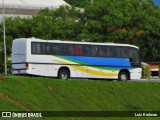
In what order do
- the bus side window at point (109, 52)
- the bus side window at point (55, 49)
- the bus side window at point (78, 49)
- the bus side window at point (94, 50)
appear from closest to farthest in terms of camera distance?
1. the bus side window at point (55, 49)
2. the bus side window at point (78, 49)
3. the bus side window at point (94, 50)
4. the bus side window at point (109, 52)

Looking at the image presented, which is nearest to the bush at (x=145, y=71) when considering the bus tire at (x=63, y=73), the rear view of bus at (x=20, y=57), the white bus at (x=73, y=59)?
the white bus at (x=73, y=59)

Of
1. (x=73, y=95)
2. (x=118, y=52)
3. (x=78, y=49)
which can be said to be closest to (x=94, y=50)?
(x=78, y=49)

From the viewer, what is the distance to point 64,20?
61.7 m

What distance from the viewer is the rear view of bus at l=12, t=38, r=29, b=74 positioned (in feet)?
129

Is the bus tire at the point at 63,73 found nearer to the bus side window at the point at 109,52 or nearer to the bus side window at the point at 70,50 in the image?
the bus side window at the point at 70,50

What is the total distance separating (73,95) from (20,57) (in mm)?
9677

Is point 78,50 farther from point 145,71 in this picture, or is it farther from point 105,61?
point 145,71

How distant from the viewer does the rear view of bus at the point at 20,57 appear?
39381 mm

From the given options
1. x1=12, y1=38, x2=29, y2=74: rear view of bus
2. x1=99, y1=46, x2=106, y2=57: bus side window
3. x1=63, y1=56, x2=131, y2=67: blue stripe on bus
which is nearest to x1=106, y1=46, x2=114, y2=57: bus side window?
x1=99, y1=46, x2=106, y2=57: bus side window

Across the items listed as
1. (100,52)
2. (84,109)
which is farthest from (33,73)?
(84,109)

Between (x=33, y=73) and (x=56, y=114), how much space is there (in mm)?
12382

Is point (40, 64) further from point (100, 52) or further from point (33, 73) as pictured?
point (100, 52)

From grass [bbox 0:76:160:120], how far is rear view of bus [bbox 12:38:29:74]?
660cm

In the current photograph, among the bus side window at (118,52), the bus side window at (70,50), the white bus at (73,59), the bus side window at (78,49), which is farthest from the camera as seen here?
the bus side window at (118,52)
